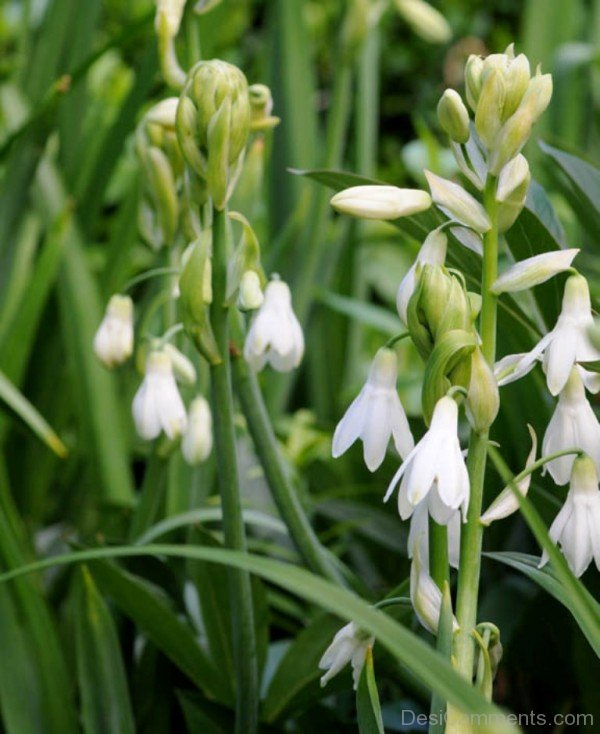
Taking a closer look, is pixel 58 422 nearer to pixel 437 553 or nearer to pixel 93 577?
pixel 93 577

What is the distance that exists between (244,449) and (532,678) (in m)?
0.48

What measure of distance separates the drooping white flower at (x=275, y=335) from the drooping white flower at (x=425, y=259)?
0.18m

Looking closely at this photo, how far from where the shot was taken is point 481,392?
680 mm

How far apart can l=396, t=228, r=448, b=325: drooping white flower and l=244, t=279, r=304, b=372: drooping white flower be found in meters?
0.18

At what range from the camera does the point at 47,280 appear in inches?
58.6

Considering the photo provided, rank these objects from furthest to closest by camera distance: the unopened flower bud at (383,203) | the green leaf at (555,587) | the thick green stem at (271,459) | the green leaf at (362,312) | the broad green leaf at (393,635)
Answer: the green leaf at (362,312)
the thick green stem at (271,459)
the unopened flower bud at (383,203)
the green leaf at (555,587)
the broad green leaf at (393,635)

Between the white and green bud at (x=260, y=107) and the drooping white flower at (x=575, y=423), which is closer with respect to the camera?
the drooping white flower at (x=575, y=423)

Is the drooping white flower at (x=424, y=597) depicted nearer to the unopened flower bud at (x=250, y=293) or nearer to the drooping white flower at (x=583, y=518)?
the drooping white flower at (x=583, y=518)

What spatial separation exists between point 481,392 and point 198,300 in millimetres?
286

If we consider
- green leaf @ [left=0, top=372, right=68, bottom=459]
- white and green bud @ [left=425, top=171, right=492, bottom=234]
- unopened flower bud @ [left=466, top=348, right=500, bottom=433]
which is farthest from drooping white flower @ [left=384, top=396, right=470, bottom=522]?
green leaf @ [left=0, top=372, right=68, bottom=459]

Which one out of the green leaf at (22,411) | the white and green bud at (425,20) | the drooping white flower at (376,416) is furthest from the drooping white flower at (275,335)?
the white and green bud at (425,20)

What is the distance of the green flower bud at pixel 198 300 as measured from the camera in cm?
87

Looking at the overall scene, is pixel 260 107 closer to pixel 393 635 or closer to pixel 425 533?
pixel 425 533

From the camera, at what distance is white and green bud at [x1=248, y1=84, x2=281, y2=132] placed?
104 cm
